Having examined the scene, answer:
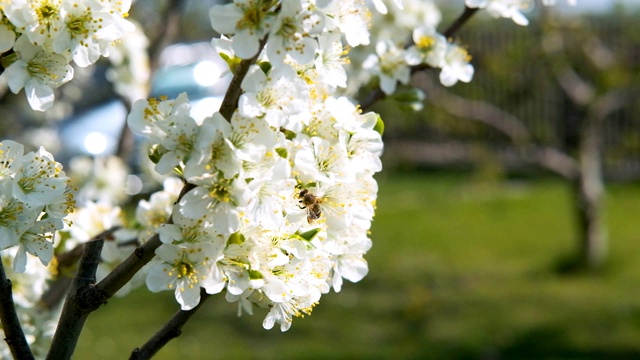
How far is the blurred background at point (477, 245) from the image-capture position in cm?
548

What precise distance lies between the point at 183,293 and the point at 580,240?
6138 millimetres

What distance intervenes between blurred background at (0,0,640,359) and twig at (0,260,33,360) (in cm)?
249

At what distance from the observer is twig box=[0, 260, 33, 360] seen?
4.69ft

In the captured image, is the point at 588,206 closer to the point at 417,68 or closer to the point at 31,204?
the point at 417,68

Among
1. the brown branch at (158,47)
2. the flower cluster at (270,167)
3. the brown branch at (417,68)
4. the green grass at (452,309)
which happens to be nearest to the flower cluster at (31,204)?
the flower cluster at (270,167)

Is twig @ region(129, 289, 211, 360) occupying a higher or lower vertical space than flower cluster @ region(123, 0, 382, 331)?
lower

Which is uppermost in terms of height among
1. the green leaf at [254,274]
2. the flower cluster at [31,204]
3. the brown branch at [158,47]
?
the green leaf at [254,274]

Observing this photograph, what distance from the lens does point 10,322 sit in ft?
4.77

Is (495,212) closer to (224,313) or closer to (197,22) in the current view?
(224,313)

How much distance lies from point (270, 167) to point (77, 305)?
1.33ft

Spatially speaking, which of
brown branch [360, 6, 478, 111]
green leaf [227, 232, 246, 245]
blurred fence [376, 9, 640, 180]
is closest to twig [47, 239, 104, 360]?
green leaf [227, 232, 246, 245]

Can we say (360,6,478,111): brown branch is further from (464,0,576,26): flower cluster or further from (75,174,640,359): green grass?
(75,174,640,359): green grass

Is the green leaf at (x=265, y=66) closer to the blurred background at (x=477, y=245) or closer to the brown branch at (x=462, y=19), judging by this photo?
the brown branch at (x=462, y=19)

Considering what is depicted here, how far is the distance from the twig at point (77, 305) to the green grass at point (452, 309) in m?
3.99
